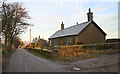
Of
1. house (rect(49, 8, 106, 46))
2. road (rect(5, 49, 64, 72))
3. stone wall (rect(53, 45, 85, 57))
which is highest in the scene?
house (rect(49, 8, 106, 46))

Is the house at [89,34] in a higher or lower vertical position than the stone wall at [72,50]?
higher

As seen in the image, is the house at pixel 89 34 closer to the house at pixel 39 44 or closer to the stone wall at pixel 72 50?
the house at pixel 39 44

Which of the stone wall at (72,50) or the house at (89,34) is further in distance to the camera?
the house at (89,34)

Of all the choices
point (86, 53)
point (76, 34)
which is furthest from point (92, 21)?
point (86, 53)

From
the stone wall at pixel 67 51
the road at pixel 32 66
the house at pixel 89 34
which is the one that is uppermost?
the house at pixel 89 34

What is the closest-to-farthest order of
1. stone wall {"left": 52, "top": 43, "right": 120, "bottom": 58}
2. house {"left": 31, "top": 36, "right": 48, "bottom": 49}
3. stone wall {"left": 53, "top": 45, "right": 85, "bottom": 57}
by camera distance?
1. stone wall {"left": 52, "top": 43, "right": 120, "bottom": 58}
2. stone wall {"left": 53, "top": 45, "right": 85, "bottom": 57}
3. house {"left": 31, "top": 36, "right": 48, "bottom": 49}

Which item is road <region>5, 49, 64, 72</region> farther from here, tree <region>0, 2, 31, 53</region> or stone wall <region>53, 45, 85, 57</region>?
tree <region>0, 2, 31, 53</region>

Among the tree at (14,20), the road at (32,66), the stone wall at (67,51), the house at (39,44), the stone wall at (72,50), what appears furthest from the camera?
the house at (39,44)

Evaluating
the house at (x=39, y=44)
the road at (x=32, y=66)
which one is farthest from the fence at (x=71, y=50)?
the house at (x=39, y=44)

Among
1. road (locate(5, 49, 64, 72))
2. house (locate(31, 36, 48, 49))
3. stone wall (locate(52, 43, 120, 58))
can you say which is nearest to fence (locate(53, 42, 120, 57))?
stone wall (locate(52, 43, 120, 58))

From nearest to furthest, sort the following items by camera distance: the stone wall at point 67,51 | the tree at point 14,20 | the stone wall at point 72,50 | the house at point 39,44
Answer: the stone wall at point 72,50 → the stone wall at point 67,51 → the tree at point 14,20 → the house at point 39,44

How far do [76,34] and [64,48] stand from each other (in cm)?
1683

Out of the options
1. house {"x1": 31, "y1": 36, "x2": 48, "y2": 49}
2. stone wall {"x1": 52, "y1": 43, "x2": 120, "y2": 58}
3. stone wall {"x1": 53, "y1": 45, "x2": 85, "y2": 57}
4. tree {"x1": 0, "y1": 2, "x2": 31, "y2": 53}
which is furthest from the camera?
house {"x1": 31, "y1": 36, "x2": 48, "y2": 49}

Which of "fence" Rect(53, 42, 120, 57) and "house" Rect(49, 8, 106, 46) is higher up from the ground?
"house" Rect(49, 8, 106, 46)
